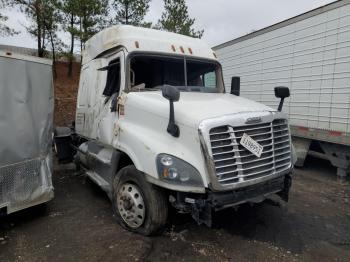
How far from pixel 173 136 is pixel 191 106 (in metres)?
0.46

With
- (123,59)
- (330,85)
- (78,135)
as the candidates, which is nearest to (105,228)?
(123,59)

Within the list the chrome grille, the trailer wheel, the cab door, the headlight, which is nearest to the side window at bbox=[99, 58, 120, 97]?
the cab door

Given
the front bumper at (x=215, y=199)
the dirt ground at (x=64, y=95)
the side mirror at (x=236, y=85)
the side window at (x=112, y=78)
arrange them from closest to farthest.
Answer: the front bumper at (x=215, y=199) → the side window at (x=112, y=78) → the side mirror at (x=236, y=85) → the dirt ground at (x=64, y=95)

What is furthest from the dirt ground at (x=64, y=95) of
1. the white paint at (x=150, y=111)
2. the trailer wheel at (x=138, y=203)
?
the trailer wheel at (x=138, y=203)

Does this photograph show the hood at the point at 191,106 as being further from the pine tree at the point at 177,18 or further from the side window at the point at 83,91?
the pine tree at the point at 177,18

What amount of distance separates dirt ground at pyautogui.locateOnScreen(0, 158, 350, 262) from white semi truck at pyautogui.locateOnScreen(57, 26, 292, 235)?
1.18 feet

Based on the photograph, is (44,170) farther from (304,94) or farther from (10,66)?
(304,94)

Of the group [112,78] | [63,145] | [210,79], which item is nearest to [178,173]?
[112,78]

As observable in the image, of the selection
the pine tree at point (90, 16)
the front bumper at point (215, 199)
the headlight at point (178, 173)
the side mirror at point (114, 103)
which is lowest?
the front bumper at point (215, 199)

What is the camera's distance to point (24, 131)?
432 centimetres

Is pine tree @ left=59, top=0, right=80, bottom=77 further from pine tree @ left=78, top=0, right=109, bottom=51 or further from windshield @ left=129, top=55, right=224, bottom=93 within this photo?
windshield @ left=129, top=55, right=224, bottom=93

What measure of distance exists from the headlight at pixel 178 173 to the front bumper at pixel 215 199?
0.21 meters

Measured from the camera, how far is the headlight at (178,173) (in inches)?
133

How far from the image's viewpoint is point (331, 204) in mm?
5539
